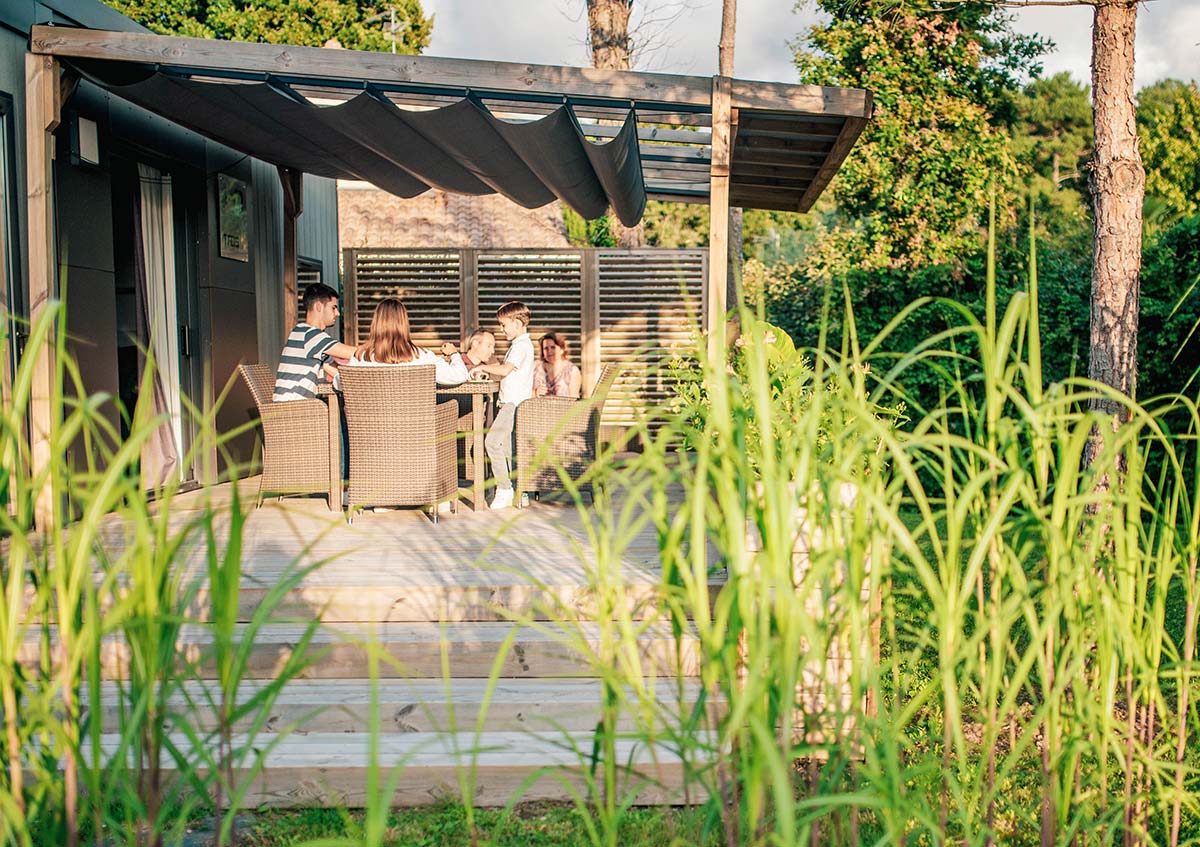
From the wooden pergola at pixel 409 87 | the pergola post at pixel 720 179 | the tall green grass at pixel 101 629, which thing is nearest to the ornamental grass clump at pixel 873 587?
the tall green grass at pixel 101 629

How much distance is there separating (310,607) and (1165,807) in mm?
2519

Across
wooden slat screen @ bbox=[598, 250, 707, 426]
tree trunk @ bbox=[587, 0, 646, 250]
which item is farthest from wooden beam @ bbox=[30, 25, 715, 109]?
tree trunk @ bbox=[587, 0, 646, 250]

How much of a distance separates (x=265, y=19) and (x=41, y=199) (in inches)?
865

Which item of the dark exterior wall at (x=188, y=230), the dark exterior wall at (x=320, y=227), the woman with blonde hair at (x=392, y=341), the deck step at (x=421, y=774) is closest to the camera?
the deck step at (x=421, y=774)

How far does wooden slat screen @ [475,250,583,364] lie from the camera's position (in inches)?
399

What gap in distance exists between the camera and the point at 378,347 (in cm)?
534

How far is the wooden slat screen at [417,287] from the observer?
33.2ft

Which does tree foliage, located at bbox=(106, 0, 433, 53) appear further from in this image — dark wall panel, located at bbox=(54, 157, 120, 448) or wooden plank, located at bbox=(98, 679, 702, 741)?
wooden plank, located at bbox=(98, 679, 702, 741)

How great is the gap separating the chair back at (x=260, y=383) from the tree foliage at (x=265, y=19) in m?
20.6

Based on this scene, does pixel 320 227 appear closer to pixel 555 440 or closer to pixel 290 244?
pixel 290 244

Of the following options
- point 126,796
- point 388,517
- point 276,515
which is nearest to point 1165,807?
point 126,796

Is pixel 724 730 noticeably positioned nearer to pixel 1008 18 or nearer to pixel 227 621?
pixel 227 621

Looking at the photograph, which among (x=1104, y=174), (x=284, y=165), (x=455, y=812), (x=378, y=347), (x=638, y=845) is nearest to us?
(x=638, y=845)

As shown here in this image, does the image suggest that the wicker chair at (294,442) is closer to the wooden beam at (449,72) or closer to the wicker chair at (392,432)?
the wicker chair at (392,432)
